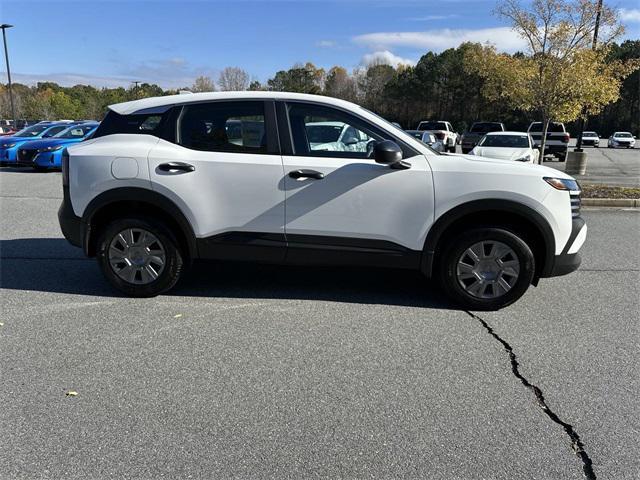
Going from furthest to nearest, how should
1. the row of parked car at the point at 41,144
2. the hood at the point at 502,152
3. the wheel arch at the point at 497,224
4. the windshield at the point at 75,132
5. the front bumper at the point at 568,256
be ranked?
the windshield at the point at 75,132 < the row of parked car at the point at 41,144 < the hood at the point at 502,152 < the front bumper at the point at 568,256 < the wheel arch at the point at 497,224

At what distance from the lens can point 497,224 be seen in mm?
4609

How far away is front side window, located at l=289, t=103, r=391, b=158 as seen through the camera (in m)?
4.58

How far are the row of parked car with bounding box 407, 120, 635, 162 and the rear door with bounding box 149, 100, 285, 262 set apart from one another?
3522 mm

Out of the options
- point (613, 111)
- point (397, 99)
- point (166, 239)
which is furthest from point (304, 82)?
point (166, 239)

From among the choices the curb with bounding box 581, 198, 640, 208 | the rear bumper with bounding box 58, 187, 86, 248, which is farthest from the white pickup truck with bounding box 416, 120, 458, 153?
the rear bumper with bounding box 58, 187, 86, 248

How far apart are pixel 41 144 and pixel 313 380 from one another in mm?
15735

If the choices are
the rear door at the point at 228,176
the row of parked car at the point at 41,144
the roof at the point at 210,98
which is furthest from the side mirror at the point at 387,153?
the row of parked car at the point at 41,144

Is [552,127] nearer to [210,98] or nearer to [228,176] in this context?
[210,98]

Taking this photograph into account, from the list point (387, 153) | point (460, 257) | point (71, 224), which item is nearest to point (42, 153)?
point (71, 224)

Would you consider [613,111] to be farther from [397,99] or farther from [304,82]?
[304,82]

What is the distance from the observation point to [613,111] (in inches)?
2810

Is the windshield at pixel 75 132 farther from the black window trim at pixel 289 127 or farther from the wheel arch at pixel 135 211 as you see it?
the black window trim at pixel 289 127

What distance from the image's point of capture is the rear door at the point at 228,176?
4.56m

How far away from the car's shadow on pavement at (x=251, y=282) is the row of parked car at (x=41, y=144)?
9.85 m
